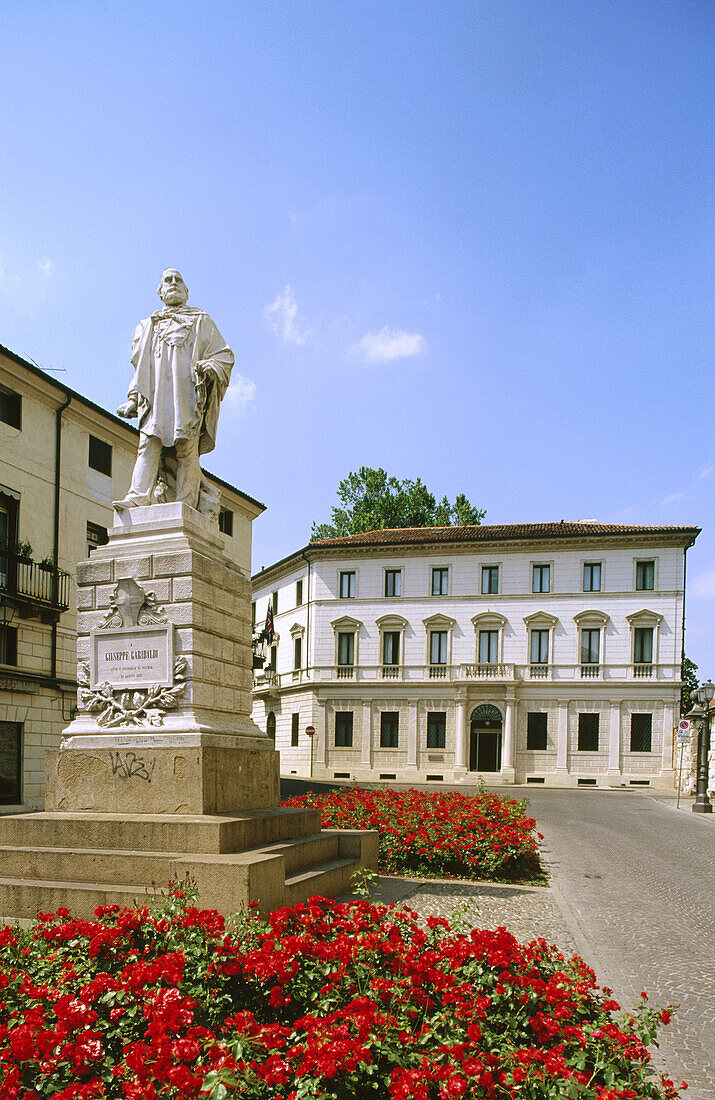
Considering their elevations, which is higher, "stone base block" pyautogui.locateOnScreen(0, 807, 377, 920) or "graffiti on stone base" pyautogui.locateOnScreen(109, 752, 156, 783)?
"graffiti on stone base" pyautogui.locateOnScreen(109, 752, 156, 783)

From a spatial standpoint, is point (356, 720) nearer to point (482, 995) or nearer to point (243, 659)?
point (243, 659)

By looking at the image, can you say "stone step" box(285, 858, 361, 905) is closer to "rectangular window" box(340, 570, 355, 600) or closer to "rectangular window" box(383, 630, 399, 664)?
"rectangular window" box(383, 630, 399, 664)

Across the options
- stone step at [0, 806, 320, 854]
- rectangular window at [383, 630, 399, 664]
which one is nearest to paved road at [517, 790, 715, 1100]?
stone step at [0, 806, 320, 854]

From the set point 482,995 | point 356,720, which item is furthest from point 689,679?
point 482,995

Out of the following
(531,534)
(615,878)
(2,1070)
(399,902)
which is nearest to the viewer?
(2,1070)

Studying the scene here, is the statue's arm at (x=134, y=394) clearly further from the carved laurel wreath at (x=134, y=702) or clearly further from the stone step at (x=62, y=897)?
the stone step at (x=62, y=897)

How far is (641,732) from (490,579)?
9949 millimetres

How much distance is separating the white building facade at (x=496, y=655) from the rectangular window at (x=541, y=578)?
10cm

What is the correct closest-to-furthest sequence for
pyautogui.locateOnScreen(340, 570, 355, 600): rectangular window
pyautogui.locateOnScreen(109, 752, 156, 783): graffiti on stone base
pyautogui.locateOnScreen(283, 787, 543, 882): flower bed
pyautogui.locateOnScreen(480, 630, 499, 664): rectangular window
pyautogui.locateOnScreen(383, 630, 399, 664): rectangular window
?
pyautogui.locateOnScreen(109, 752, 156, 783): graffiti on stone base
pyautogui.locateOnScreen(283, 787, 543, 882): flower bed
pyautogui.locateOnScreen(480, 630, 499, 664): rectangular window
pyautogui.locateOnScreen(383, 630, 399, 664): rectangular window
pyautogui.locateOnScreen(340, 570, 355, 600): rectangular window

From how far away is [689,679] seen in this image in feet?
186

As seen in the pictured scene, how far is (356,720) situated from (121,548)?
32575mm

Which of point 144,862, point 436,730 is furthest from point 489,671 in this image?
point 144,862

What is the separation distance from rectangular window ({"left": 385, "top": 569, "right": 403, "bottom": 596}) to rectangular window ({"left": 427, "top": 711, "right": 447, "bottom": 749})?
643cm

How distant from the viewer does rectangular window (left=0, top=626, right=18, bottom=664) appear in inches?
774
